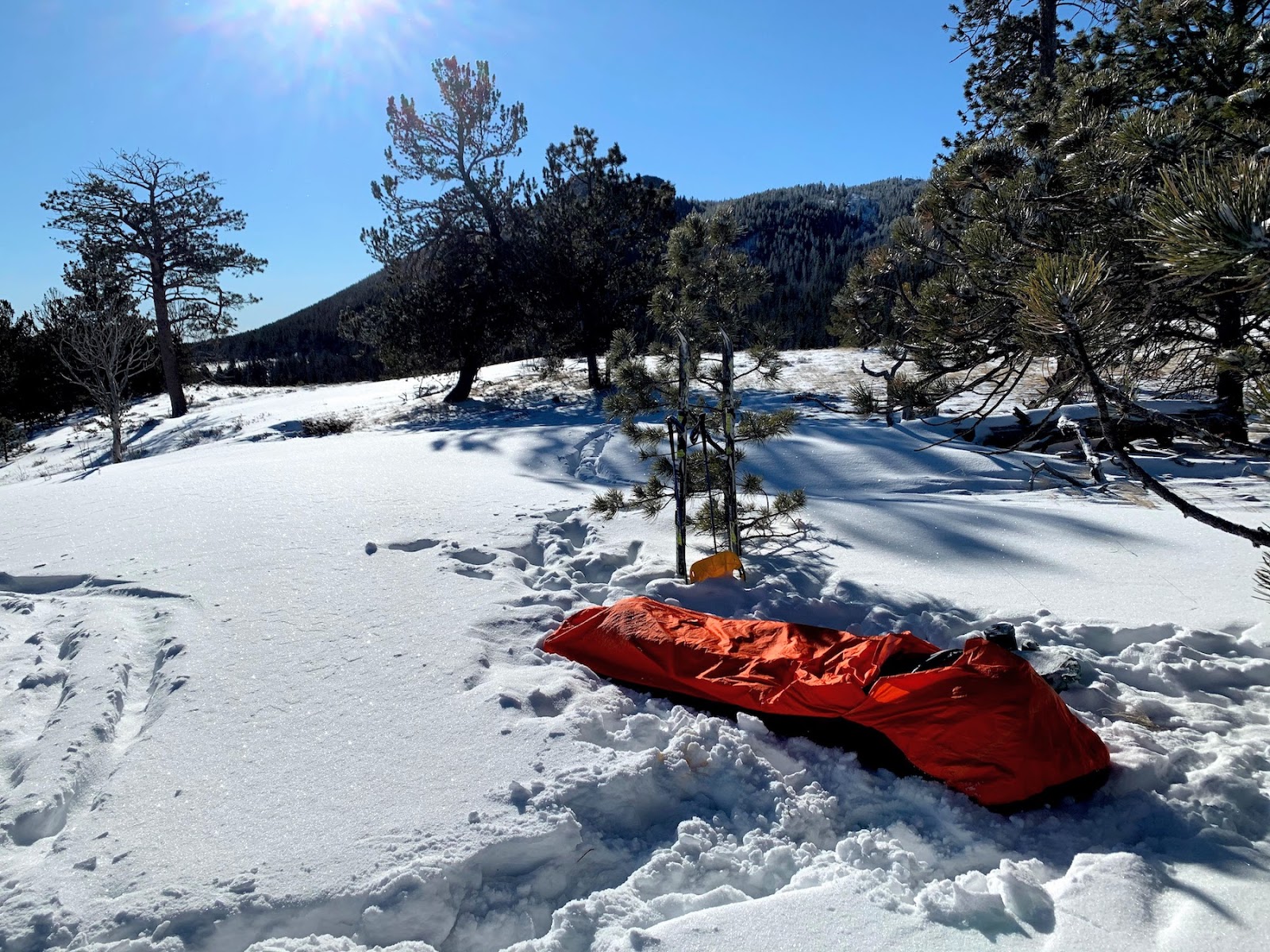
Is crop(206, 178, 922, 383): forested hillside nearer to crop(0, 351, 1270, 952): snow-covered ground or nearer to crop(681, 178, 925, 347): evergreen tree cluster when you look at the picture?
crop(681, 178, 925, 347): evergreen tree cluster

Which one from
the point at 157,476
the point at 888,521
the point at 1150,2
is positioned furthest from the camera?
the point at 157,476

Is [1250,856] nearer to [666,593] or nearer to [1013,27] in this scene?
[666,593]

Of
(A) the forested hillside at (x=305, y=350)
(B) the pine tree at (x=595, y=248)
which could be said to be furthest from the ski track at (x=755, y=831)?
(A) the forested hillside at (x=305, y=350)

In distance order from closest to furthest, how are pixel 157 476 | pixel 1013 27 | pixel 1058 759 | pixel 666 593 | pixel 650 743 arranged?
pixel 1058 759, pixel 650 743, pixel 666 593, pixel 157 476, pixel 1013 27

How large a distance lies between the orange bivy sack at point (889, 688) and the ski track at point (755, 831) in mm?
102

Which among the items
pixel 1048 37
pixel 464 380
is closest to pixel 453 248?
pixel 464 380

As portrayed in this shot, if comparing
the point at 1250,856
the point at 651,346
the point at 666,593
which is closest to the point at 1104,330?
the point at 1250,856

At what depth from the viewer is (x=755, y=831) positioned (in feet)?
7.05

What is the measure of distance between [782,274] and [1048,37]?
189ft

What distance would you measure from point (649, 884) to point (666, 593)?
2018 mm

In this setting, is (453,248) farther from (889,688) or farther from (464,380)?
(889,688)

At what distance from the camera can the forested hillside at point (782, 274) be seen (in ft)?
172

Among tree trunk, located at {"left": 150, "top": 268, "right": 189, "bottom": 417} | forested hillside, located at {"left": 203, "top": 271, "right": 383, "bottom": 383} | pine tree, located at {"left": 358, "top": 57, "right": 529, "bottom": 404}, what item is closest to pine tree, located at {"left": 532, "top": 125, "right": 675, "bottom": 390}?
pine tree, located at {"left": 358, "top": 57, "right": 529, "bottom": 404}

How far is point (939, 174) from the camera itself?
4.14 m
